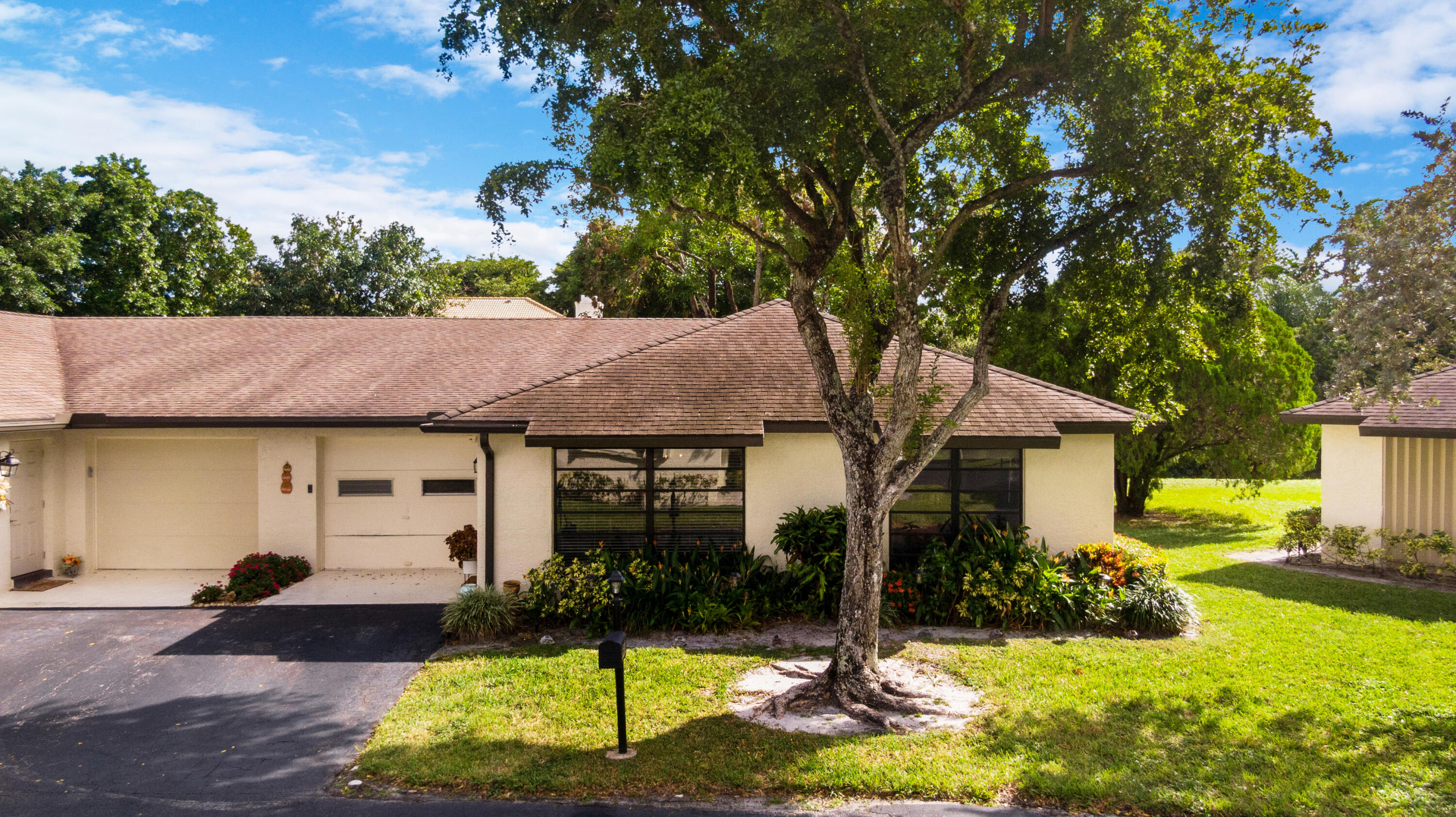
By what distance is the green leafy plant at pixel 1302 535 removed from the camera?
1459cm

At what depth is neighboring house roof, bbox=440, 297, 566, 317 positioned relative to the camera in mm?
28141

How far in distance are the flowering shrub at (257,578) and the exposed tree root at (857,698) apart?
26.8ft

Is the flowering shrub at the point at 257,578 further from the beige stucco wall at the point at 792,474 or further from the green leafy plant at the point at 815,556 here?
the green leafy plant at the point at 815,556

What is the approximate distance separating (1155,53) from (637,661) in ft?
26.4

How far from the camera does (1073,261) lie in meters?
8.95

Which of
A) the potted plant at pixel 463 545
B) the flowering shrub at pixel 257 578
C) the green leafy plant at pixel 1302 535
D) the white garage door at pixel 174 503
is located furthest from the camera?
the green leafy plant at pixel 1302 535

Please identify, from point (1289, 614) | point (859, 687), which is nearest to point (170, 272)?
point (859, 687)

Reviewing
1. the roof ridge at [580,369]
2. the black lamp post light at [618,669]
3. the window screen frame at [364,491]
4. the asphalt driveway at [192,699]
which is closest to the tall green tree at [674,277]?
the roof ridge at [580,369]

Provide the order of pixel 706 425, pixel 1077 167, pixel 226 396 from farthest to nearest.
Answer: pixel 226 396, pixel 706 425, pixel 1077 167

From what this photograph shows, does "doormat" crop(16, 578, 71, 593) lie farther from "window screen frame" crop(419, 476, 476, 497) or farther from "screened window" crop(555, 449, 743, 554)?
"screened window" crop(555, 449, 743, 554)

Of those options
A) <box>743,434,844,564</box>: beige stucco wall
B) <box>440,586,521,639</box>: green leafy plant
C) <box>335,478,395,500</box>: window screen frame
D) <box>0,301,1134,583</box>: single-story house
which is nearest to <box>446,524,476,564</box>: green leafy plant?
<box>0,301,1134,583</box>: single-story house

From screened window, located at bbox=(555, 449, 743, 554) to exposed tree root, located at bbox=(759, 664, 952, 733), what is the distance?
3342mm

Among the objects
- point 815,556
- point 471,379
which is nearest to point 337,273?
point 471,379

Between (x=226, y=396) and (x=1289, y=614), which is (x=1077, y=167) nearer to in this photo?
(x=1289, y=614)
